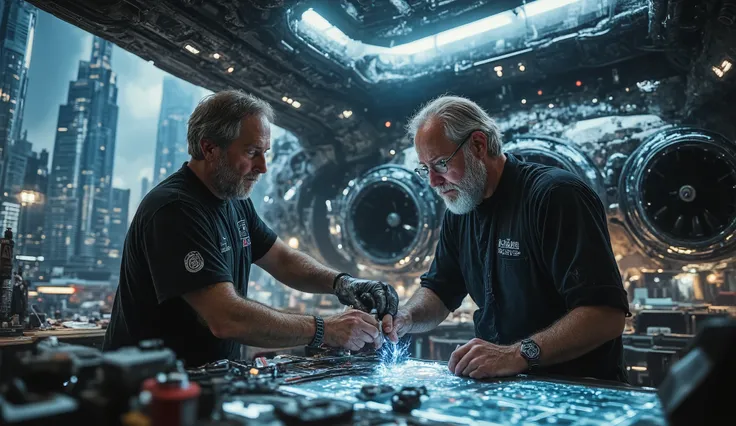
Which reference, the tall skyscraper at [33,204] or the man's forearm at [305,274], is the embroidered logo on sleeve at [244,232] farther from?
the tall skyscraper at [33,204]

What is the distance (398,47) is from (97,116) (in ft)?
14.0

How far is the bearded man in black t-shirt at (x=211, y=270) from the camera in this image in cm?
193

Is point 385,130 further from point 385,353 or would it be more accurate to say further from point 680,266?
point 385,353

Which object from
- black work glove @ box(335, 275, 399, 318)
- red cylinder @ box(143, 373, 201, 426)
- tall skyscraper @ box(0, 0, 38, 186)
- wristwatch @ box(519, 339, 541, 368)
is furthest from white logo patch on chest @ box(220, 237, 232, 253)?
tall skyscraper @ box(0, 0, 38, 186)

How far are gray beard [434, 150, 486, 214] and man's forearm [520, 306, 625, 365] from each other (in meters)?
0.85

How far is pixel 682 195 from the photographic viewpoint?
4.36 metres

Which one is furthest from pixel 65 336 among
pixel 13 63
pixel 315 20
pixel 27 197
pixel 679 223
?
pixel 679 223

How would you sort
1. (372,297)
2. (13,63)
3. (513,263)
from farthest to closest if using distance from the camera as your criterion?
(13,63), (372,297), (513,263)

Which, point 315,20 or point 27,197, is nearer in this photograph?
point 315,20

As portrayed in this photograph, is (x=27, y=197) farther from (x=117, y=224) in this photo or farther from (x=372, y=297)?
(x=372, y=297)

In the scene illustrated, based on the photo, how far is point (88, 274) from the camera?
22.0ft

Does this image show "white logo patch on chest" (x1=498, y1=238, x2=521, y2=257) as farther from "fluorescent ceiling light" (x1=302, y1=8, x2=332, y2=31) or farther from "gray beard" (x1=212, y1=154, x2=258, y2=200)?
"fluorescent ceiling light" (x1=302, y1=8, x2=332, y2=31)

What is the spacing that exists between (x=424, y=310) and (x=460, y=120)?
1.08 m

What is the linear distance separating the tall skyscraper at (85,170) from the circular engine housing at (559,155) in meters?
5.46
